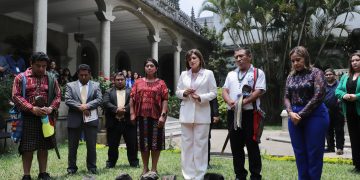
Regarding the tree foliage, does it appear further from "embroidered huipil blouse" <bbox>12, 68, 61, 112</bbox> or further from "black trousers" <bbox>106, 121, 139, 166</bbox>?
"embroidered huipil blouse" <bbox>12, 68, 61, 112</bbox>

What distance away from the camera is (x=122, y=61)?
71.2ft

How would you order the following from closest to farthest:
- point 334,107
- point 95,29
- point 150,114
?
point 150,114
point 334,107
point 95,29

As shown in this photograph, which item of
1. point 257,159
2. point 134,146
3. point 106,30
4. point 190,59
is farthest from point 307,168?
point 106,30

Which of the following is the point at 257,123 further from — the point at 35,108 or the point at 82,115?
the point at 35,108

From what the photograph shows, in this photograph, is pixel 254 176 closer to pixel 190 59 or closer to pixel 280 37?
pixel 190 59

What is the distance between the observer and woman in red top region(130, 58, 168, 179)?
4770 millimetres

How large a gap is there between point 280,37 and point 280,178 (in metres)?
14.2

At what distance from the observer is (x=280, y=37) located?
1800cm

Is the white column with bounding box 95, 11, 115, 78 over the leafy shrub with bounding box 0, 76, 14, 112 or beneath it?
over

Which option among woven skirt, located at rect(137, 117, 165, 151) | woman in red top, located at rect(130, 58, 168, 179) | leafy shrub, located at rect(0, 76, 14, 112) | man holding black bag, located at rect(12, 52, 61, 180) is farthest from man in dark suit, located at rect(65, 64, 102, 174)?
leafy shrub, located at rect(0, 76, 14, 112)

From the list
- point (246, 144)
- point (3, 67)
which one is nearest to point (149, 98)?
point (246, 144)

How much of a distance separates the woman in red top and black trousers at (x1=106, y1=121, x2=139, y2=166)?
3.80 ft

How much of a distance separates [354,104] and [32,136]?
4583 millimetres

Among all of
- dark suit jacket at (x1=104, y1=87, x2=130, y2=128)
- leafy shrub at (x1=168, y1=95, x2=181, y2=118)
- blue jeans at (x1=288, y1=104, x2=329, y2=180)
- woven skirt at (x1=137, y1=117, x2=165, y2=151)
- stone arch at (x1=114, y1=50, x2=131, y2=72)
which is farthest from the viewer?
stone arch at (x1=114, y1=50, x2=131, y2=72)
